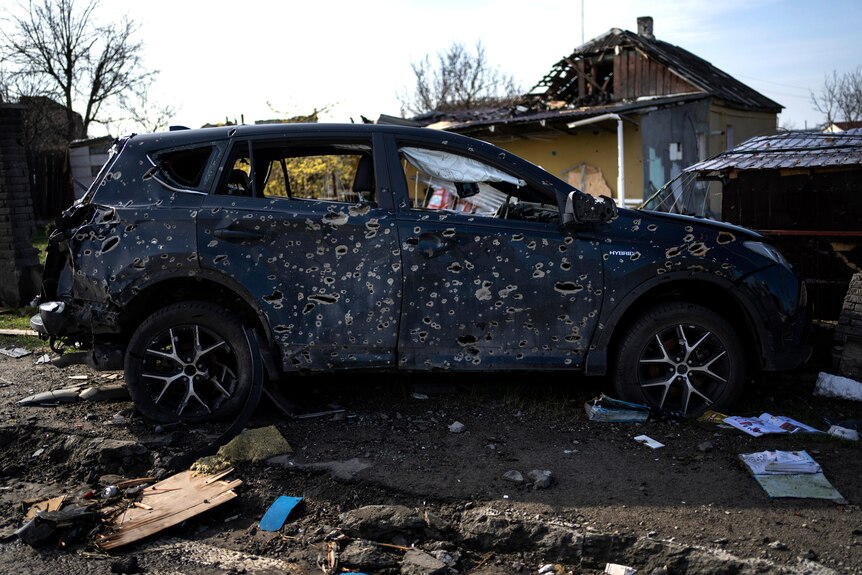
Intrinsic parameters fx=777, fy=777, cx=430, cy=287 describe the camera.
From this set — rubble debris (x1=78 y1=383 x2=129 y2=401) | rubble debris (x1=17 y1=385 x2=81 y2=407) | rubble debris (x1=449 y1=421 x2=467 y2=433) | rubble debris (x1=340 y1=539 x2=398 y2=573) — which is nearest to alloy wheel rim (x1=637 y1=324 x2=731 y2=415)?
rubble debris (x1=449 y1=421 x2=467 y2=433)

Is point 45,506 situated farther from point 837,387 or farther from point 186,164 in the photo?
point 837,387

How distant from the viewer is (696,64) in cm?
2492

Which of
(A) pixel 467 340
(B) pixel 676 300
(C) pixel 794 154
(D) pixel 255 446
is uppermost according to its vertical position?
(C) pixel 794 154

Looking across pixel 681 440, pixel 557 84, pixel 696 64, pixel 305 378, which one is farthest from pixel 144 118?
pixel 681 440

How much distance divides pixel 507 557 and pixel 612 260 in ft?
7.10

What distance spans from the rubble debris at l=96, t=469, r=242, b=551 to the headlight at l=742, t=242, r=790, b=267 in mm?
3550

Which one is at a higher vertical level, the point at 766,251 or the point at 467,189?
the point at 467,189

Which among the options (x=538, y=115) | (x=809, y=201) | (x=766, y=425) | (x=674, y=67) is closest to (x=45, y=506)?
(x=766, y=425)

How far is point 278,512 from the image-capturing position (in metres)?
3.93

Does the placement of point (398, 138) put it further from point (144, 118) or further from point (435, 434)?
point (144, 118)

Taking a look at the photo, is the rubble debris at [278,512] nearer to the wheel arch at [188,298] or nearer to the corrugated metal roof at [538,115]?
the wheel arch at [188,298]

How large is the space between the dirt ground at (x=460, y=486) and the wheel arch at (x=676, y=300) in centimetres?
43

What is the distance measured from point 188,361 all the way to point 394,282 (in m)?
1.46

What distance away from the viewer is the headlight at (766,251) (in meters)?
5.14
